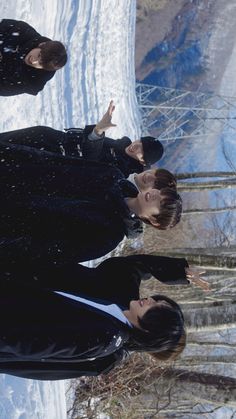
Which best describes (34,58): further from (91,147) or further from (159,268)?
(159,268)

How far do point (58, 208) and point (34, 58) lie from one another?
130 cm

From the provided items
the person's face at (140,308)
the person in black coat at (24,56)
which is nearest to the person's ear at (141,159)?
the person in black coat at (24,56)

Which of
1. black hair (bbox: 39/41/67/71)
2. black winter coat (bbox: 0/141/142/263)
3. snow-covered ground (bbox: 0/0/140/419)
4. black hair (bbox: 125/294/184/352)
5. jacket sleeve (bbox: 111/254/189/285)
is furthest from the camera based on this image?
snow-covered ground (bbox: 0/0/140/419)

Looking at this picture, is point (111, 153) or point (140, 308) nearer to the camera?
point (140, 308)

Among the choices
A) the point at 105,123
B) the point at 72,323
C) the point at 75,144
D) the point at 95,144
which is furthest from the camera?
the point at 75,144

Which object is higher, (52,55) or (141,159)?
(52,55)

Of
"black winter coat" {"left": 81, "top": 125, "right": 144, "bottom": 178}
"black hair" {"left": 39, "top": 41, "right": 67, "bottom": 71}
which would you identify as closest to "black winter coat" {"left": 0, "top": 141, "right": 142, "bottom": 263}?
"black hair" {"left": 39, "top": 41, "right": 67, "bottom": 71}

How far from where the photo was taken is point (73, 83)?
9.24 meters

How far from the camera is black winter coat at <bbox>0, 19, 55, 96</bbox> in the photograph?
183 inches

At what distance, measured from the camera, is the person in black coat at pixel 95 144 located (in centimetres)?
500

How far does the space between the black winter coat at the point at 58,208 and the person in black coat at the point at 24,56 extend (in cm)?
80

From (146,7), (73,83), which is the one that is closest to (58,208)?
(73,83)

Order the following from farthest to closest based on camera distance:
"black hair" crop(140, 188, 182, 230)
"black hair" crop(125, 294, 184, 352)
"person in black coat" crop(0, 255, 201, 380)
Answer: "black hair" crop(140, 188, 182, 230), "black hair" crop(125, 294, 184, 352), "person in black coat" crop(0, 255, 201, 380)

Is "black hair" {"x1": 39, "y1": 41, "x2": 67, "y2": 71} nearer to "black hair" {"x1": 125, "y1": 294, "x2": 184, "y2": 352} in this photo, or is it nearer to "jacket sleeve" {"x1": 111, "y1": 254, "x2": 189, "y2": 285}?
"jacket sleeve" {"x1": 111, "y1": 254, "x2": 189, "y2": 285}
